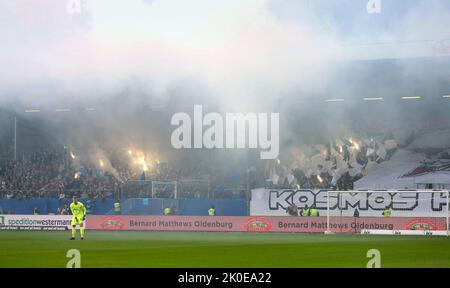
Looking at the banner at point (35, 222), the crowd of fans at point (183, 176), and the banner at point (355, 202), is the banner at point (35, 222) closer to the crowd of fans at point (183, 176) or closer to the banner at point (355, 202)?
the crowd of fans at point (183, 176)

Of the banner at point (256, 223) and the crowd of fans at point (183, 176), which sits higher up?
the crowd of fans at point (183, 176)

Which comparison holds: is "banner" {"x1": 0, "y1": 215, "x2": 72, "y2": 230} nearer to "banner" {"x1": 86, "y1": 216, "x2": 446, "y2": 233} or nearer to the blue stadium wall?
"banner" {"x1": 86, "y1": 216, "x2": 446, "y2": 233}

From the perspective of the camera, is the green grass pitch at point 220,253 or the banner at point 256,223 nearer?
the green grass pitch at point 220,253

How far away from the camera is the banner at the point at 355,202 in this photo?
126 ft

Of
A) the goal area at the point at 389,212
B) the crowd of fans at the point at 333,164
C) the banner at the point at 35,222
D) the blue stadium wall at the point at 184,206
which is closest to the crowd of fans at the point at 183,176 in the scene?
the crowd of fans at the point at 333,164

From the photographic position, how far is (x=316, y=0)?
985 inches

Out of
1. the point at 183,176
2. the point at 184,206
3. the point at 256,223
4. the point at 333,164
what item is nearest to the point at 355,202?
the point at 333,164

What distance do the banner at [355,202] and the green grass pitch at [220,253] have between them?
11.4m

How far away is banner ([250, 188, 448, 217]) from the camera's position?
38500 millimetres

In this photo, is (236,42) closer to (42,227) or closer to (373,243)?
(373,243)

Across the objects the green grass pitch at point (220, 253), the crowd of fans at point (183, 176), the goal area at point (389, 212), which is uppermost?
the crowd of fans at point (183, 176)

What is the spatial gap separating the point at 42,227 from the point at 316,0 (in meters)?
20.1

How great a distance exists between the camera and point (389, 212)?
3831 centimetres
